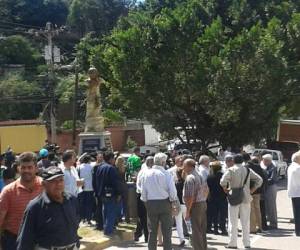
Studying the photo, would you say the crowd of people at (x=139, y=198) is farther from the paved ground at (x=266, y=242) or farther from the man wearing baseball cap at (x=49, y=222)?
the paved ground at (x=266, y=242)

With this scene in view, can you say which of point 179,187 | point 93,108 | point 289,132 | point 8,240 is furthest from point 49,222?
point 289,132

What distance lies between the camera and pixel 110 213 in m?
13.0

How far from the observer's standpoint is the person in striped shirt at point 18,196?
272 inches

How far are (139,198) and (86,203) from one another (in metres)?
2.44

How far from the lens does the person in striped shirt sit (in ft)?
22.6

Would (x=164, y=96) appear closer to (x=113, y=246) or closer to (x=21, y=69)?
(x=113, y=246)

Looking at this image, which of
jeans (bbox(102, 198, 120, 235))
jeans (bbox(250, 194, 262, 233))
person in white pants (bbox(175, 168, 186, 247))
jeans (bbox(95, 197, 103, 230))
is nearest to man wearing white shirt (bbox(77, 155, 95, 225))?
jeans (bbox(95, 197, 103, 230))

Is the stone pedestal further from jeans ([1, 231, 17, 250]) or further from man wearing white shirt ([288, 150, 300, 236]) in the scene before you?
jeans ([1, 231, 17, 250])

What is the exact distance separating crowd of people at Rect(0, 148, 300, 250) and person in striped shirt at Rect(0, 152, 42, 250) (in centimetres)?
1

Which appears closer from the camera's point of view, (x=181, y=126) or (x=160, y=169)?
(x=160, y=169)

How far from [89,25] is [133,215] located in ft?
250

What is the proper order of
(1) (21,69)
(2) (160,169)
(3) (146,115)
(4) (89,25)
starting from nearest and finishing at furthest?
(2) (160,169) < (3) (146,115) < (1) (21,69) < (4) (89,25)

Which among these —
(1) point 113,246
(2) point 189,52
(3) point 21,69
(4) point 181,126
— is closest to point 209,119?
(4) point 181,126

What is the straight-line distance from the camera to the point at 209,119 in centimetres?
3412
